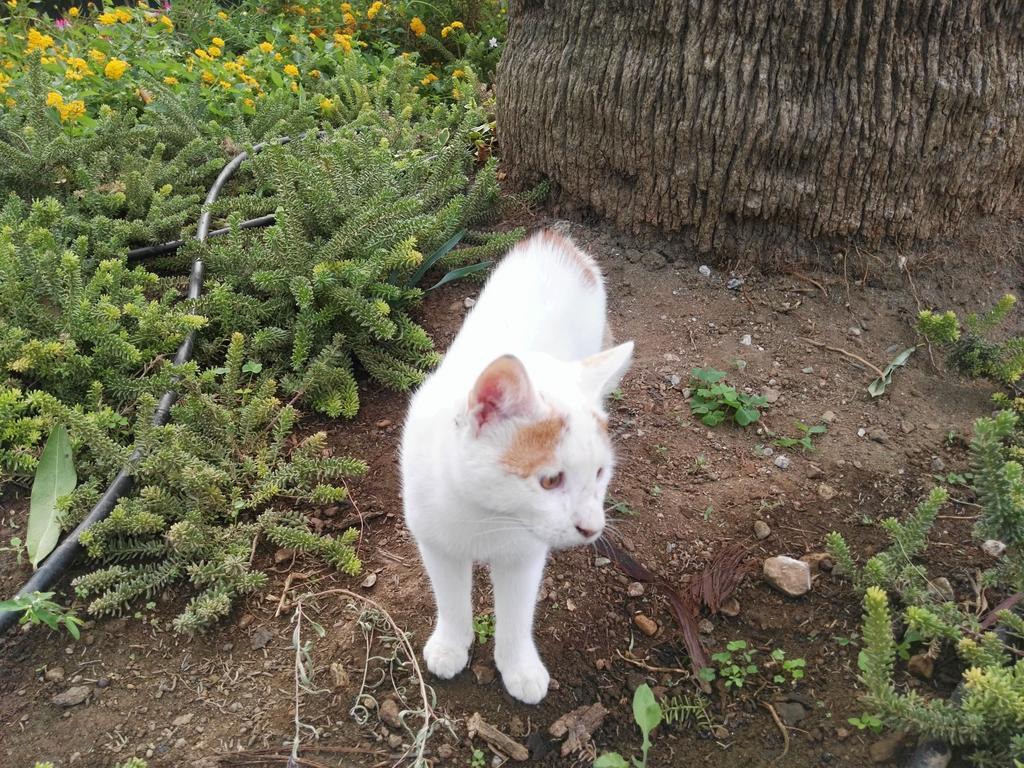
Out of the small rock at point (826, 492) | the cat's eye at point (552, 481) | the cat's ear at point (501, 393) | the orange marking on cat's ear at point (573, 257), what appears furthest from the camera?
the orange marking on cat's ear at point (573, 257)

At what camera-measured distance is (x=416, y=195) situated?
3158 mm

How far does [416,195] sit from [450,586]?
189cm

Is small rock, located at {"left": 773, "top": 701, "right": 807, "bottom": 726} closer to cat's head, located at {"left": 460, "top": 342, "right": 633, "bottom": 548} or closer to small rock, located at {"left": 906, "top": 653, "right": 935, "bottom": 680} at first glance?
small rock, located at {"left": 906, "top": 653, "right": 935, "bottom": 680}

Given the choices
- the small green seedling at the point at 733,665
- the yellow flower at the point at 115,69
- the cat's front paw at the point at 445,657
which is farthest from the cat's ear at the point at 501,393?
the yellow flower at the point at 115,69

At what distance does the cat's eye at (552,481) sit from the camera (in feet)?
5.07

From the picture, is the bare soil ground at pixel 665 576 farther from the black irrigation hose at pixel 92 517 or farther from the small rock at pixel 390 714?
the black irrigation hose at pixel 92 517

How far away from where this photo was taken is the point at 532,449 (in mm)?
1524

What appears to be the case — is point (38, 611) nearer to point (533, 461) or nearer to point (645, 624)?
point (533, 461)

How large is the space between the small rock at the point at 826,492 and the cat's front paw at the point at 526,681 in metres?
1.10

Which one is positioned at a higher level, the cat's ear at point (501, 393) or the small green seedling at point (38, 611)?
the cat's ear at point (501, 393)

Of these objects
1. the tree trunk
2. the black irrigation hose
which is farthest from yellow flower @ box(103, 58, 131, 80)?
the tree trunk

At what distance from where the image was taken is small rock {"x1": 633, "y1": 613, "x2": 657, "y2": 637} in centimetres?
203

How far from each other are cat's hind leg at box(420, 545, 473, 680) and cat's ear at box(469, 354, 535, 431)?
495 millimetres

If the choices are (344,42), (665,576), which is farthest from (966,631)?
(344,42)
